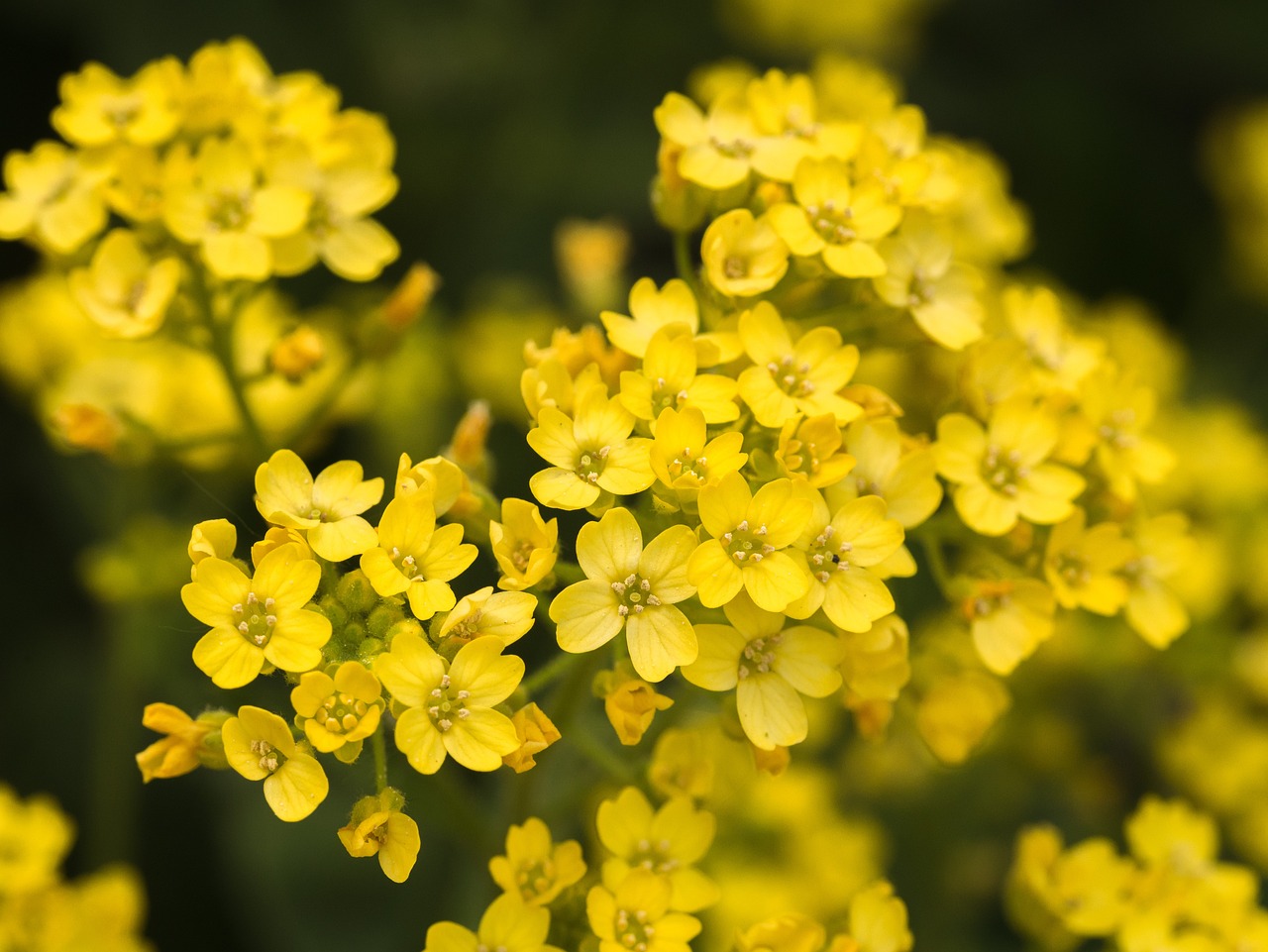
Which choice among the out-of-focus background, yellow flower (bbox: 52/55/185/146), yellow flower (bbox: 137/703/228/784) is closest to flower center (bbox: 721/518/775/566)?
yellow flower (bbox: 137/703/228/784)

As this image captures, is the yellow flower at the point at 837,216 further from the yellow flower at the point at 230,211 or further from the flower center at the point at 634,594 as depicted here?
the yellow flower at the point at 230,211

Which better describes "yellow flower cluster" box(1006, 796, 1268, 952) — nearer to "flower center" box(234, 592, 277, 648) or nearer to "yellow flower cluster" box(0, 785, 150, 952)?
"flower center" box(234, 592, 277, 648)

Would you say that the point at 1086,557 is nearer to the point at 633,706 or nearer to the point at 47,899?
the point at 633,706

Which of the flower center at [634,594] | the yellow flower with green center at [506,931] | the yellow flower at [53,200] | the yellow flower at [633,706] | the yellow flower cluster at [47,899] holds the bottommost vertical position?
the yellow flower cluster at [47,899]

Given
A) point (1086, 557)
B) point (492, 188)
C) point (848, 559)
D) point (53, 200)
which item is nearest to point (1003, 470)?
point (1086, 557)

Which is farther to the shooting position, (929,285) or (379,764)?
(929,285)

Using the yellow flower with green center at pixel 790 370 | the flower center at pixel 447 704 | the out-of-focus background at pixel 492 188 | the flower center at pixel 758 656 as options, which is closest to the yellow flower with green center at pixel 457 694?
the flower center at pixel 447 704

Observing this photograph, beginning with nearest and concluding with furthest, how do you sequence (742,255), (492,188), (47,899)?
(742,255), (47,899), (492,188)
